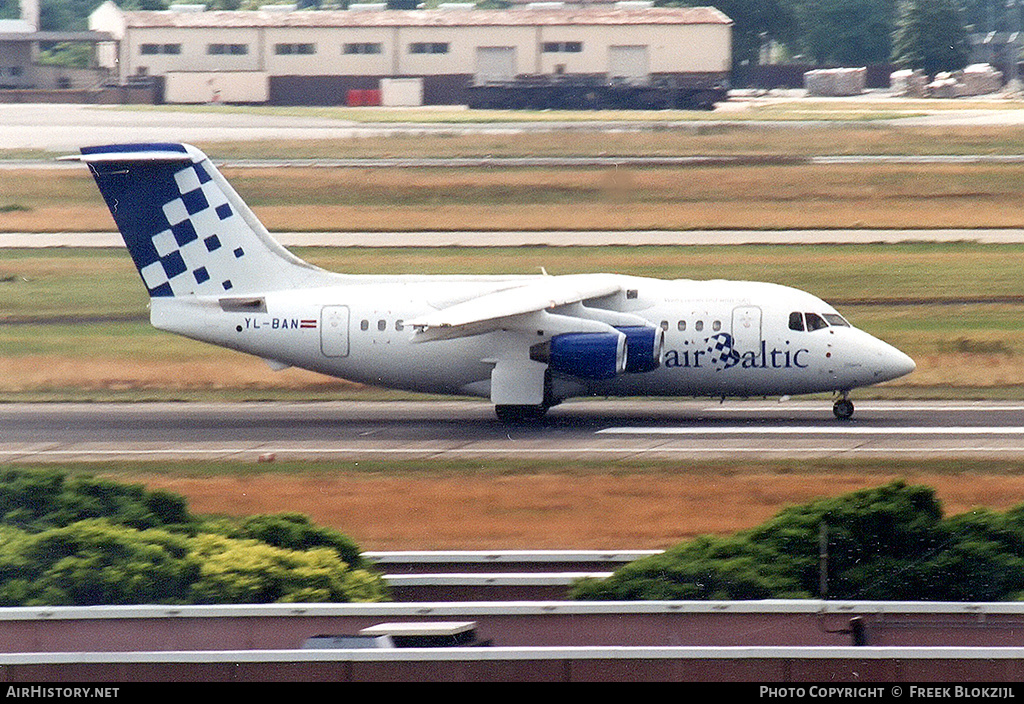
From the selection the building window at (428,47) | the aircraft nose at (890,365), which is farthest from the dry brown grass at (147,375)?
the building window at (428,47)

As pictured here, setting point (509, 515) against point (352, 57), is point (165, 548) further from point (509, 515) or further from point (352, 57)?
point (352, 57)

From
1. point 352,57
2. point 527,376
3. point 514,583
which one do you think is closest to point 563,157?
point 352,57

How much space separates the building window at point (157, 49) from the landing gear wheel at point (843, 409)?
1271 inches

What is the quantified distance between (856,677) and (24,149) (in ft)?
161

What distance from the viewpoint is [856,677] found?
10.9 meters

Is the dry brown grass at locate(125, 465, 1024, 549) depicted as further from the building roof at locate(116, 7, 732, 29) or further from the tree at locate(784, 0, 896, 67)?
the tree at locate(784, 0, 896, 67)

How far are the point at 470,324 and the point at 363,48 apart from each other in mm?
28018

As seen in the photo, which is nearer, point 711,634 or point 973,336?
point 711,634

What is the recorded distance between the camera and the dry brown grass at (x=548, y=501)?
20469mm

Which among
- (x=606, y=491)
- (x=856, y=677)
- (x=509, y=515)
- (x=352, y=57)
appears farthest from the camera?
(x=352, y=57)

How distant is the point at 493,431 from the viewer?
29391mm

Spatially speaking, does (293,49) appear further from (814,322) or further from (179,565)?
(179,565)

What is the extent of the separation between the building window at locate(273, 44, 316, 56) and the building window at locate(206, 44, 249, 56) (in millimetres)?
1148

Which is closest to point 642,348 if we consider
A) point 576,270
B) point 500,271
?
point 576,270
